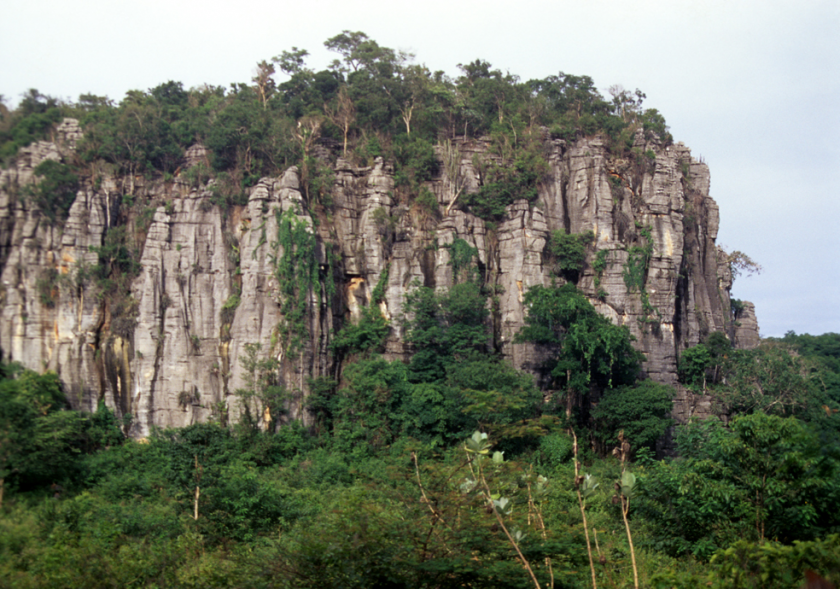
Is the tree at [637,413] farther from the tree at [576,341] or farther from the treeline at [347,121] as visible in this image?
the treeline at [347,121]

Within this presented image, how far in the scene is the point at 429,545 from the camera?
9938mm

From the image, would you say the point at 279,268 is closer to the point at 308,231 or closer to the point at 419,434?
the point at 308,231

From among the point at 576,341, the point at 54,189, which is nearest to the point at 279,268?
the point at 54,189

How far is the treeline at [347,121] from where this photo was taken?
29547mm

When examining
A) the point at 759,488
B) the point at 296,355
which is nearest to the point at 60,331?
the point at 296,355

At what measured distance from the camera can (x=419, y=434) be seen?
24.6 m

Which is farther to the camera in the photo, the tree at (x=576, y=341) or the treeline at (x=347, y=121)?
the treeline at (x=347, y=121)

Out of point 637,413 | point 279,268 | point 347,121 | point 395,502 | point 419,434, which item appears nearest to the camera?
point 395,502

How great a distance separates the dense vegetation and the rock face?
1.77 ft

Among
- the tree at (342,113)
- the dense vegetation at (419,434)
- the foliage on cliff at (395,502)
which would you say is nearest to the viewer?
the foliage on cliff at (395,502)

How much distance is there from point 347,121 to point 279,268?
30.1 ft

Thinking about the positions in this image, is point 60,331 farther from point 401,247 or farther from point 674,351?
point 674,351

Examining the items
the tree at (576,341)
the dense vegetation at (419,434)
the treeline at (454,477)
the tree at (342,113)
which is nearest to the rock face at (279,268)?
the dense vegetation at (419,434)

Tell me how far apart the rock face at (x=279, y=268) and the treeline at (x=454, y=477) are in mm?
1123
